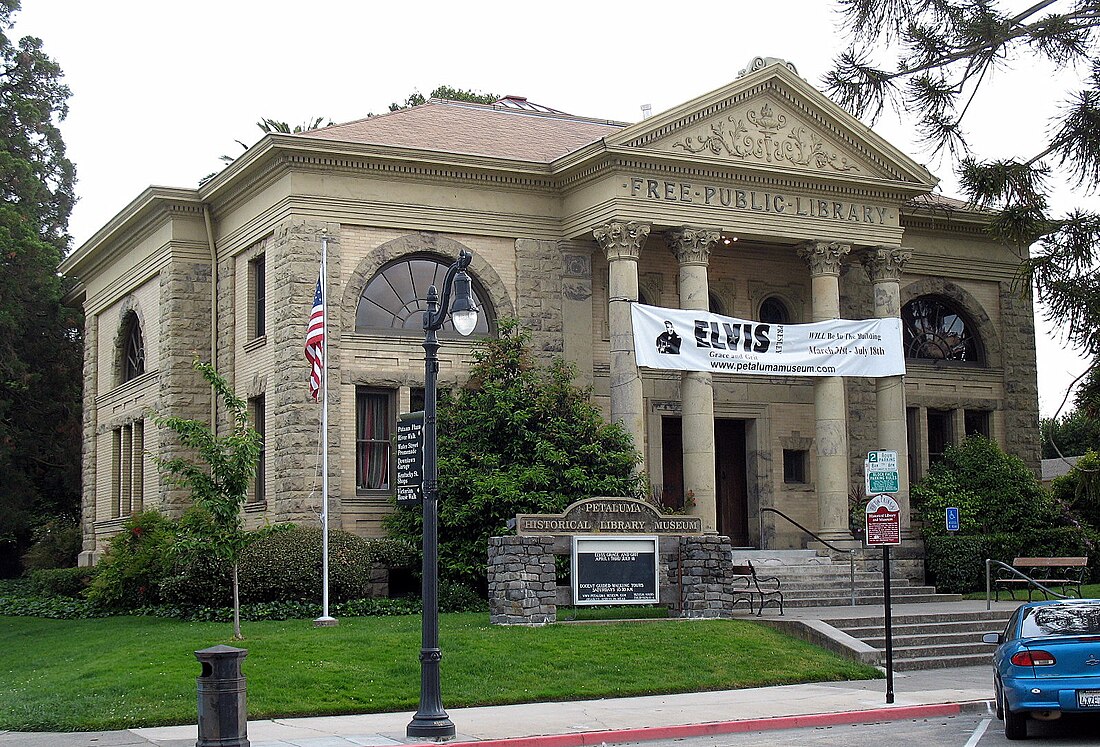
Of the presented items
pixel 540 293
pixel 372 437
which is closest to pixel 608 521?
pixel 372 437

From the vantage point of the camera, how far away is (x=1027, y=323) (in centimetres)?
3884

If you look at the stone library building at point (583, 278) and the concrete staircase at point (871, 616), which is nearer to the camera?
the concrete staircase at point (871, 616)

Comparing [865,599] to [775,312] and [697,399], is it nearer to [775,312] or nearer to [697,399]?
[697,399]

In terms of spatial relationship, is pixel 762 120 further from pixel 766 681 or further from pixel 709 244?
pixel 766 681

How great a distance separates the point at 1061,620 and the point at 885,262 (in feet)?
61.9

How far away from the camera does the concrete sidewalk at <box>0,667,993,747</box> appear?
50.9 ft

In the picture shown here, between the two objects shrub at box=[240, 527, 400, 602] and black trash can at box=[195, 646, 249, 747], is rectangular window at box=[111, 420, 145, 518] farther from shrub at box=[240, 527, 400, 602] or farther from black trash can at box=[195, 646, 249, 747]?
black trash can at box=[195, 646, 249, 747]

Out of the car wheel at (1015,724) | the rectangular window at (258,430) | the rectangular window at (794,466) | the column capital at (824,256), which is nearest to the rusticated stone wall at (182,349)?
the rectangular window at (258,430)

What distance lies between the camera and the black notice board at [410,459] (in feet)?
68.8

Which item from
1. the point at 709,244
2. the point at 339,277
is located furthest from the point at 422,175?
the point at 709,244

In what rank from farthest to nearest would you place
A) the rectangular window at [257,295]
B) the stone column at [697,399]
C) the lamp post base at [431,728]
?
the rectangular window at [257,295], the stone column at [697,399], the lamp post base at [431,728]

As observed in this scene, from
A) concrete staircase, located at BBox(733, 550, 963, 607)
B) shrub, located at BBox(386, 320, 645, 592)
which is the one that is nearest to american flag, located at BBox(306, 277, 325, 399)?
shrub, located at BBox(386, 320, 645, 592)

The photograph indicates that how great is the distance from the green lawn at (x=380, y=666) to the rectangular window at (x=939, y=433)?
1521cm

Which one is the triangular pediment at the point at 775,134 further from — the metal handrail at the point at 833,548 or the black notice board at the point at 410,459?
the black notice board at the point at 410,459
